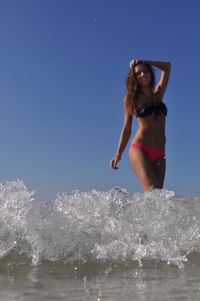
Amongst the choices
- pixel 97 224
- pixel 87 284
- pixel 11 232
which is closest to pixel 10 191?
pixel 11 232

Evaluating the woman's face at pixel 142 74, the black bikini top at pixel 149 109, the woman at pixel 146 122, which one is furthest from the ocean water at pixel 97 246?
the woman's face at pixel 142 74

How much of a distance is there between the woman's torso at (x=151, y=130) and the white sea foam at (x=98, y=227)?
80 cm

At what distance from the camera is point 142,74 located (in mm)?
4738

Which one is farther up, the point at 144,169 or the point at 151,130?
→ the point at 151,130

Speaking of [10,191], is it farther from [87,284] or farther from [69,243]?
[87,284]

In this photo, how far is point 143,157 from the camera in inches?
172

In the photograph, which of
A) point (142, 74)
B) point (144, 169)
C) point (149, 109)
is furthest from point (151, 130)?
point (142, 74)

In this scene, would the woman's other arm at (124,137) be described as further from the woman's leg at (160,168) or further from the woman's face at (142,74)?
the woman's leg at (160,168)

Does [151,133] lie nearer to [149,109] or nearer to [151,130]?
[151,130]

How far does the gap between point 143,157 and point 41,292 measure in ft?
8.13

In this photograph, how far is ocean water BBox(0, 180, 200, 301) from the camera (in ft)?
7.23

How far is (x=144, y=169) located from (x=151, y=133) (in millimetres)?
468

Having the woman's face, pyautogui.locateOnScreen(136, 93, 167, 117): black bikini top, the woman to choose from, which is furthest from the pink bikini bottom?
the woman's face

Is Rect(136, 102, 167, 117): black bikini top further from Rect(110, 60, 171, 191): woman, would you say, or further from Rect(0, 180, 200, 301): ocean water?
Rect(0, 180, 200, 301): ocean water
